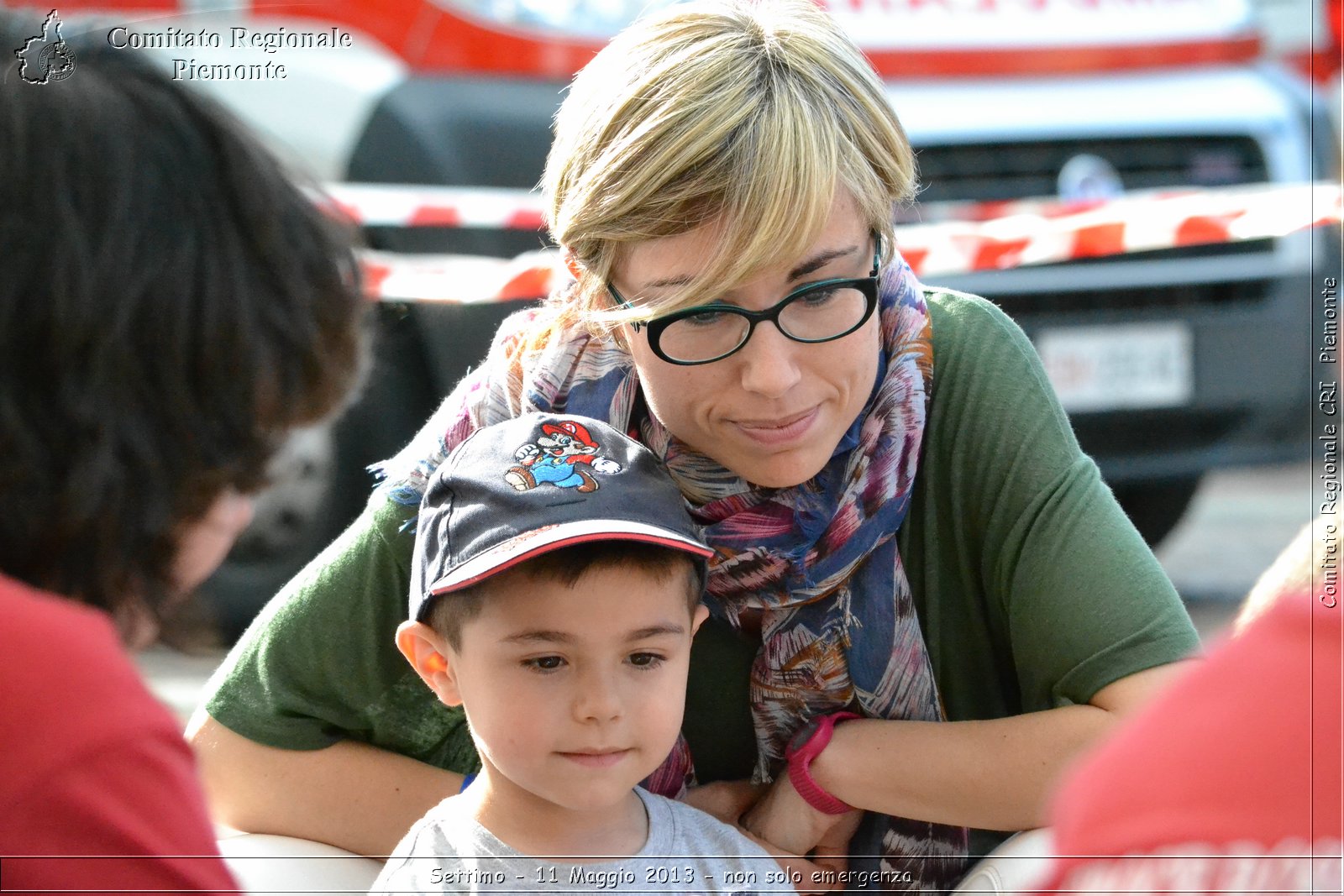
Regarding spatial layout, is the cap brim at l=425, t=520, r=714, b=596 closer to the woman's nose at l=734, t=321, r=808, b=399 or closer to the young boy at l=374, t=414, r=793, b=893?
the young boy at l=374, t=414, r=793, b=893

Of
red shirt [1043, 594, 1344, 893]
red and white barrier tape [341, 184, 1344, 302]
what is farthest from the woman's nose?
red and white barrier tape [341, 184, 1344, 302]

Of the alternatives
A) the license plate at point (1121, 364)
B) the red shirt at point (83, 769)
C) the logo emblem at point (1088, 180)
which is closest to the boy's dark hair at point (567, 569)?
the red shirt at point (83, 769)

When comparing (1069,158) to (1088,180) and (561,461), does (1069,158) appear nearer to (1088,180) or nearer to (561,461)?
(1088,180)

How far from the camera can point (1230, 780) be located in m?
0.78

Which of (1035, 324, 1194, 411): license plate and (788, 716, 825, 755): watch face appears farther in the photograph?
(1035, 324, 1194, 411): license plate

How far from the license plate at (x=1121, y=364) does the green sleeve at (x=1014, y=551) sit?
2208 mm

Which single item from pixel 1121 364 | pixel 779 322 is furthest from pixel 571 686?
pixel 1121 364

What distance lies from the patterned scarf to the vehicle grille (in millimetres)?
2358

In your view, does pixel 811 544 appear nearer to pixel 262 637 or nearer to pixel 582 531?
pixel 582 531

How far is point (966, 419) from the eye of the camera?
194 centimetres

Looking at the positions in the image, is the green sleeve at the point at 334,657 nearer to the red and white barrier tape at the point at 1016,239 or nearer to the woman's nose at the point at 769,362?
the woman's nose at the point at 769,362

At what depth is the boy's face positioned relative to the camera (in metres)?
1.69

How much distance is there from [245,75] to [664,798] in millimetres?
2530

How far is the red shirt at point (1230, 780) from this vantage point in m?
0.77
